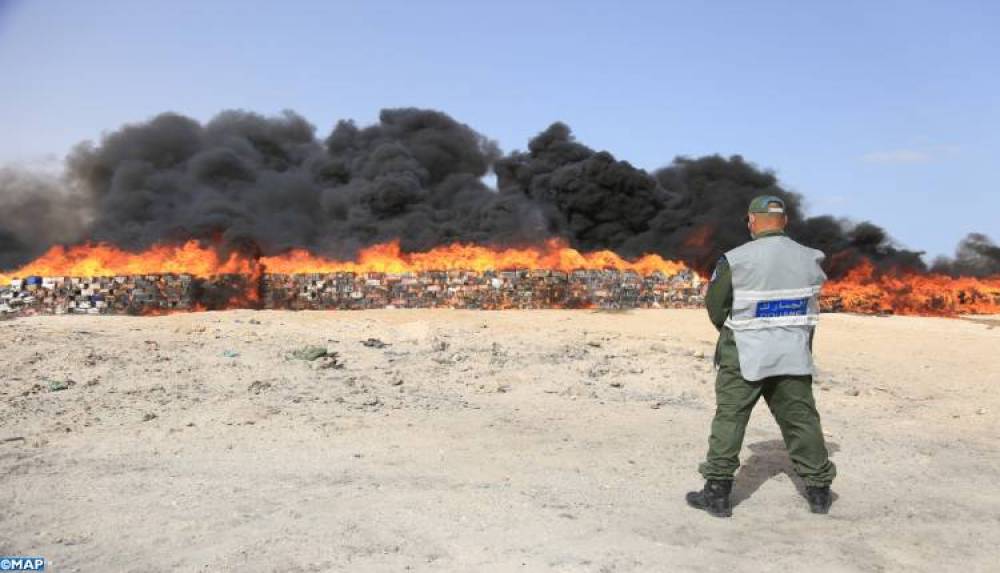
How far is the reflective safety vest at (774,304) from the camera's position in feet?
18.2

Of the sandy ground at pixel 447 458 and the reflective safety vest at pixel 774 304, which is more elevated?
the reflective safety vest at pixel 774 304

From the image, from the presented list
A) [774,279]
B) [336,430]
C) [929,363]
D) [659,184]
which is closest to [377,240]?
[659,184]

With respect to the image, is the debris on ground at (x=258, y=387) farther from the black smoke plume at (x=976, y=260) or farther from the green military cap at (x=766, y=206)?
the black smoke plume at (x=976, y=260)

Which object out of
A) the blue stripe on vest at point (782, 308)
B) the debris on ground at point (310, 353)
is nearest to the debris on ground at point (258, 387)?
the debris on ground at point (310, 353)

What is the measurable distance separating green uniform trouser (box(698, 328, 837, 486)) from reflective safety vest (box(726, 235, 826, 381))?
12cm

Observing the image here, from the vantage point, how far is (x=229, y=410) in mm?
8266

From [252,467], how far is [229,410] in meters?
1.98

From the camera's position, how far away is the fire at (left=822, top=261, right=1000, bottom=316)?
77.2 ft

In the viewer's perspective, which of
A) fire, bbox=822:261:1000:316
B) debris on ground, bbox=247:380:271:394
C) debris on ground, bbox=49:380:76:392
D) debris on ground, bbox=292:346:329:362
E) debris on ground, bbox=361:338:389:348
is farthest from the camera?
fire, bbox=822:261:1000:316

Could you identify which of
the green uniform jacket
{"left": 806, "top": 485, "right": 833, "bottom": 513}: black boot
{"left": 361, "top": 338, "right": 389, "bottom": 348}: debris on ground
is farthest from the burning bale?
Answer: {"left": 806, "top": 485, "right": 833, "bottom": 513}: black boot

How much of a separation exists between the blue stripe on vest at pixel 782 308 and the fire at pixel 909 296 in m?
18.7

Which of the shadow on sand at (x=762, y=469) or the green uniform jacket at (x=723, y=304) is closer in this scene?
the green uniform jacket at (x=723, y=304)

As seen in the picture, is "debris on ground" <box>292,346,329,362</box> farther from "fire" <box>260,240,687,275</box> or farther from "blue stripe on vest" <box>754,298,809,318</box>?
"fire" <box>260,240,687,275</box>

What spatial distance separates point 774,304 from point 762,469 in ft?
6.02
